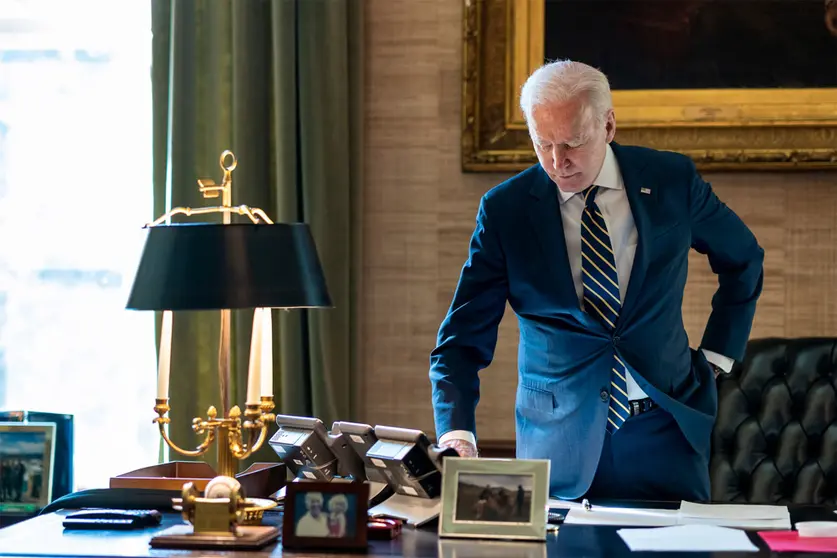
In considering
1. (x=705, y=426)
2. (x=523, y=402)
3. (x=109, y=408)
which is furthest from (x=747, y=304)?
(x=109, y=408)

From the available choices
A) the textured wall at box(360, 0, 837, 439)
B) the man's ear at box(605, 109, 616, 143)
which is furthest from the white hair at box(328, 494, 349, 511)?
the textured wall at box(360, 0, 837, 439)

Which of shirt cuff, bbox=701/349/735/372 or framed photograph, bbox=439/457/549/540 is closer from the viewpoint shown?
framed photograph, bbox=439/457/549/540

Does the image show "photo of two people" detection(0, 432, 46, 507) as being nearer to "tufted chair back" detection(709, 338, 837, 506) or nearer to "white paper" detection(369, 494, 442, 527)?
"white paper" detection(369, 494, 442, 527)

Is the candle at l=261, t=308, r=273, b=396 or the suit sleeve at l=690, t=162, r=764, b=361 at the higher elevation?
the suit sleeve at l=690, t=162, r=764, b=361

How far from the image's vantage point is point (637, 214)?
2.49m

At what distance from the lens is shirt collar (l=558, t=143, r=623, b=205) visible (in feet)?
8.35

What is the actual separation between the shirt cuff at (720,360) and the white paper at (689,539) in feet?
2.79

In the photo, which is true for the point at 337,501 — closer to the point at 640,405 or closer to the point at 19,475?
the point at 640,405

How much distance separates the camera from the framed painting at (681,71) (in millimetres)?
3482

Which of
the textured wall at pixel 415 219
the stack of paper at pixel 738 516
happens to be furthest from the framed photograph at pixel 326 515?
the textured wall at pixel 415 219

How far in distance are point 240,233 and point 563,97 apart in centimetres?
79

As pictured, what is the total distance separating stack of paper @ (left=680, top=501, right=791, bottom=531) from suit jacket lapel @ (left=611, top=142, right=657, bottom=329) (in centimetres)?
47

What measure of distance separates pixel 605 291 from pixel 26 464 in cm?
171

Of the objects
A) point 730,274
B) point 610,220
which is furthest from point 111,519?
point 730,274
